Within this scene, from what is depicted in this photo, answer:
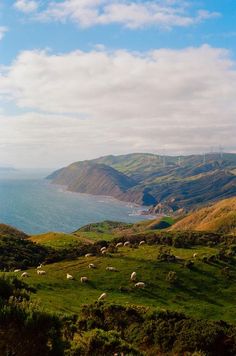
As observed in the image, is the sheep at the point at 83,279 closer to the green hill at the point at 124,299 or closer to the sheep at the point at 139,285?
the green hill at the point at 124,299

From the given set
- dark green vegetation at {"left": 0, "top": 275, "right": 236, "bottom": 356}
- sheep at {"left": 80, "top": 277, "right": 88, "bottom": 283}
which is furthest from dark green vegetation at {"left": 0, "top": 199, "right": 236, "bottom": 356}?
sheep at {"left": 80, "top": 277, "right": 88, "bottom": 283}

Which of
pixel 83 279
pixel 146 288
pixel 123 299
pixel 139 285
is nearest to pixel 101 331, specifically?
pixel 123 299

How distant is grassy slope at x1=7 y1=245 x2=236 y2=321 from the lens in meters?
53.1

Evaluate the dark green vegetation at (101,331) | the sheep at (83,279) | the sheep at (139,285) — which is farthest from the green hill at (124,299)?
the sheep at (83,279)

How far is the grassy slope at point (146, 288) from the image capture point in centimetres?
5312

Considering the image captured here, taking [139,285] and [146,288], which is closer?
[139,285]

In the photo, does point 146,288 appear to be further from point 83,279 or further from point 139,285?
point 83,279

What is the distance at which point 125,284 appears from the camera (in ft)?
200

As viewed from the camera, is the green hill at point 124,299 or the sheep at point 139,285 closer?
the green hill at point 124,299

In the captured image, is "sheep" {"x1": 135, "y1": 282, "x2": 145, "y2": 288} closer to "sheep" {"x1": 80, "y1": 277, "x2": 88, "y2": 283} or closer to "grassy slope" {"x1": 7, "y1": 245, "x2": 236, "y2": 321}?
"grassy slope" {"x1": 7, "y1": 245, "x2": 236, "y2": 321}

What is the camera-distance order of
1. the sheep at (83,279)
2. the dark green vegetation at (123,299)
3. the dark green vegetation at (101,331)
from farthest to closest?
the sheep at (83,279)
the dark green vegetation at (123,299)
the dark green vegetation at (101,331)

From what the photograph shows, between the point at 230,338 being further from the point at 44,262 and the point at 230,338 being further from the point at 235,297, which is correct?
the point at 44,262

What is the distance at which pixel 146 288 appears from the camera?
60344 mm

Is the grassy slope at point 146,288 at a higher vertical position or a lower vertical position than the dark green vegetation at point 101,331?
lower
